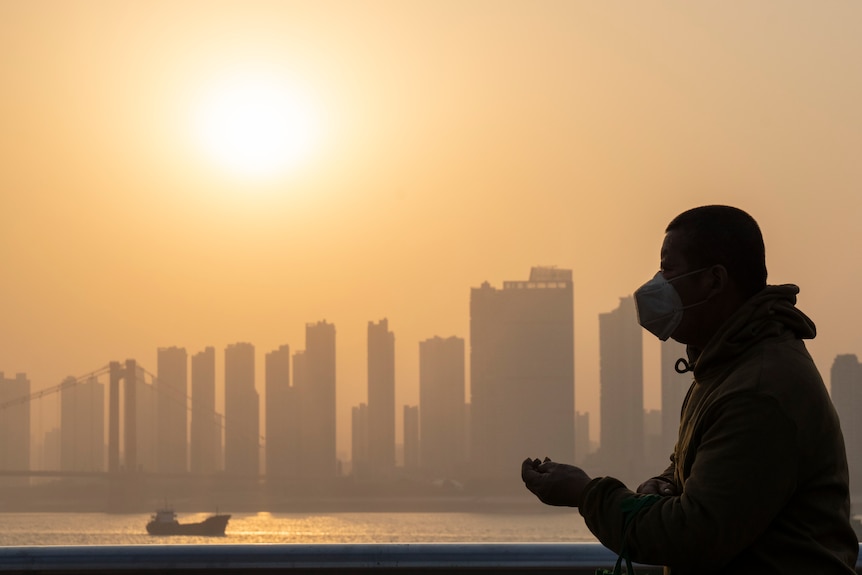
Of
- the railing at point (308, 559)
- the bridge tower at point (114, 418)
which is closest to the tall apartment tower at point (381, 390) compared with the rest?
the bridge tower at point (114, 418)

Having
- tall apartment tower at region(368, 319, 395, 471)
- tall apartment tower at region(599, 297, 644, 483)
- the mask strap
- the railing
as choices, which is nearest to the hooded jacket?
the mask strap

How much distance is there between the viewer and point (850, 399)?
191 feet

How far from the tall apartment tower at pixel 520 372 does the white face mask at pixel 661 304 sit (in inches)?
3153

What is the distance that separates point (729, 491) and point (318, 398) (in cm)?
8518

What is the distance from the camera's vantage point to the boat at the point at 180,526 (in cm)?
4931

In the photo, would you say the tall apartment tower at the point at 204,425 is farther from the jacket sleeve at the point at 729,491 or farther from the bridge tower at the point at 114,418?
the jacket sleeve at the point at 729,491

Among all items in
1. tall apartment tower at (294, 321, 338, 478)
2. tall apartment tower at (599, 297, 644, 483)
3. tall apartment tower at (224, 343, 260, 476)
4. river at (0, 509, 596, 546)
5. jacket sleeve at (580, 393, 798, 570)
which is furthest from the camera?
tall apartment tower at (224, 343, 260, 476)

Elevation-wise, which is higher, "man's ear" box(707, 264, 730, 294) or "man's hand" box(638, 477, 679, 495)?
"man's ear" box(707, 264, 730, 294)

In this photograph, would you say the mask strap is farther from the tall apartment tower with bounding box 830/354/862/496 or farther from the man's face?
the tall apartment tower with bounding box 830/354/862/496

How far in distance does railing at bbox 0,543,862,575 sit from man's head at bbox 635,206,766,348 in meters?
1.03

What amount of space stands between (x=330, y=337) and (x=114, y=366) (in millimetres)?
27928

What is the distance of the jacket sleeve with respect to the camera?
1.34 meters

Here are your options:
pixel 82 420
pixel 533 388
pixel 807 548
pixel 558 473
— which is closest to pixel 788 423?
pixel 807 548

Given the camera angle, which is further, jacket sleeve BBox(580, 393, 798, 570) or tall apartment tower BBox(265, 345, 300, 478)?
tall apartment tower BBox(265, 345, 300, 478)
